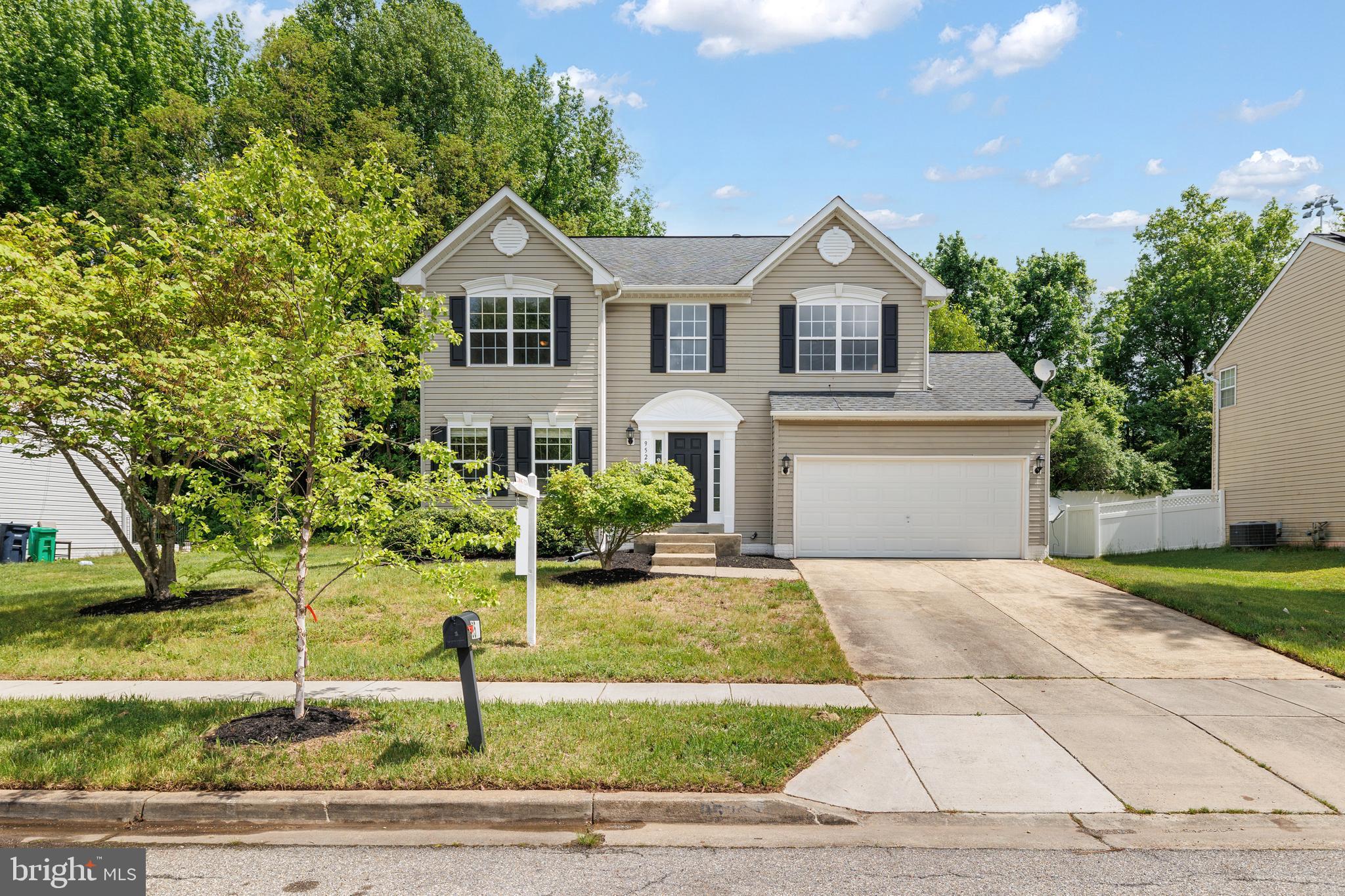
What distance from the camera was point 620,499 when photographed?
44.5 feet

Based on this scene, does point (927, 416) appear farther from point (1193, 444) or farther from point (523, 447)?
point (1193, 444)

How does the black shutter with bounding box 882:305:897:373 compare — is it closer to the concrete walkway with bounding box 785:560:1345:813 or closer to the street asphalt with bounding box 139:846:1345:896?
the concrete walkway with bounding box 785:560:1345:813

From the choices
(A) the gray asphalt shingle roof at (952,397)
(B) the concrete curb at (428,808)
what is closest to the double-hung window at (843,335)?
(A) the gray asphalt shingle roof at (952,397)

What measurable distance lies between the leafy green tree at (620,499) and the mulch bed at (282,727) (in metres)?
6.74

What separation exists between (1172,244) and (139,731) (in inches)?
1719

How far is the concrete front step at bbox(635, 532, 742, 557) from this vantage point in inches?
672

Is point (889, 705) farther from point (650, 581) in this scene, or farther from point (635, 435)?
point (635, 435)

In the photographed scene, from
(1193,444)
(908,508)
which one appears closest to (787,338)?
(908,508)

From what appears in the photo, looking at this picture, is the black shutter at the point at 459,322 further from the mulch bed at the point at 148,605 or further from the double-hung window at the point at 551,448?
the mulch bed at the point at 148,605

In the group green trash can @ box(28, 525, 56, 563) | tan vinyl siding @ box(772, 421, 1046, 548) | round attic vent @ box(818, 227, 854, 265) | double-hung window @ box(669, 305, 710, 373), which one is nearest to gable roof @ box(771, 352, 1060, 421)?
tan vinyl siding @ box(772, 421, 1046, 548)

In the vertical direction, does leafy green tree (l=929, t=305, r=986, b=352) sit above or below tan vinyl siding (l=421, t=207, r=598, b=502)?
above

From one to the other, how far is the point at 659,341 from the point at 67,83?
27432 millimetres

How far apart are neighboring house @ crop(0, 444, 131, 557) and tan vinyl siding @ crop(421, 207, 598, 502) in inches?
379

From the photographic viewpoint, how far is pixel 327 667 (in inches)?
354
